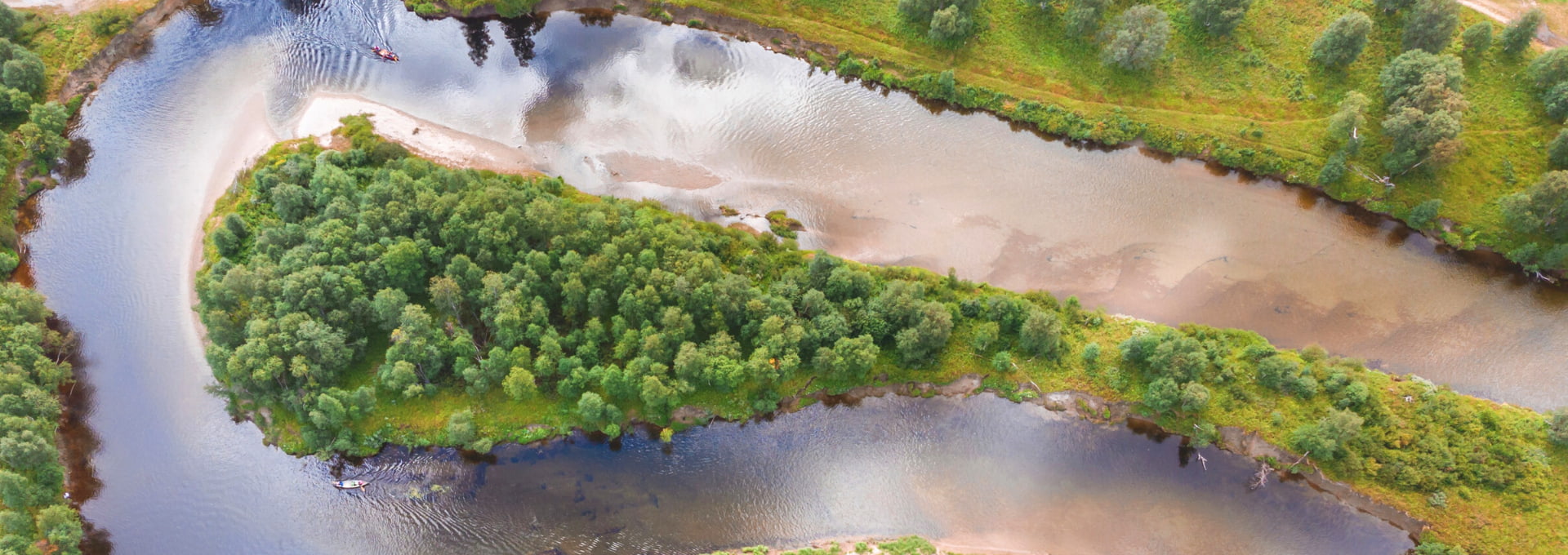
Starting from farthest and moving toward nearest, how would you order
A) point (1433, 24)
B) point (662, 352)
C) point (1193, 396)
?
point (1433, 24)
point (662, 352)
point (1193, 396)

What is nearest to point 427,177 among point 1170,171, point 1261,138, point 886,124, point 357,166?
point 357,166

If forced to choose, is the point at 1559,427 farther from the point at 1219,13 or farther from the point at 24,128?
the point at 24,128

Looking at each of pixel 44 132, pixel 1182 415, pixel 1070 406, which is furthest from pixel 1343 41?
pixel 44 132

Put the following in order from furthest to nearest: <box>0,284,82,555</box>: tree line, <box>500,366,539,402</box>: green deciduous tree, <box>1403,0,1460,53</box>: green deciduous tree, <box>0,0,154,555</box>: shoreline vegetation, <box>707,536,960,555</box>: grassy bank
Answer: <box>1403,0,1460,53</box>: green deciduous tree → <box>707,536,960,555</box>: grassy bank → <box>500,366,539,402</box>: green deciduous tree → <box>0,0,154,555</box>: shoreline vegetation → <box>0,284,82,555</box>: tree line

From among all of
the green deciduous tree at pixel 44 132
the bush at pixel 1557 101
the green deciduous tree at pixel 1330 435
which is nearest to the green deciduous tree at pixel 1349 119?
the bush at pixel 1557 101

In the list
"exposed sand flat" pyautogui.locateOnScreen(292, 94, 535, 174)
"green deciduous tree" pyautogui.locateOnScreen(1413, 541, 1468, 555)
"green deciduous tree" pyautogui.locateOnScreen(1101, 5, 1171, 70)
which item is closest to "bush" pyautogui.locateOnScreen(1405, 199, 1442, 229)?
"green deciduous tree" pyautogui.locateOnScreen(1101, 5, 1171, 70)

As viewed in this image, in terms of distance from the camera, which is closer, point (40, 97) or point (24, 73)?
point (24, 73)

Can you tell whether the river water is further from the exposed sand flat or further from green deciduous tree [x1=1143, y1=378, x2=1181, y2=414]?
green deciduous tree [x1=1143, y1=378, x2=1181, y2=414]
